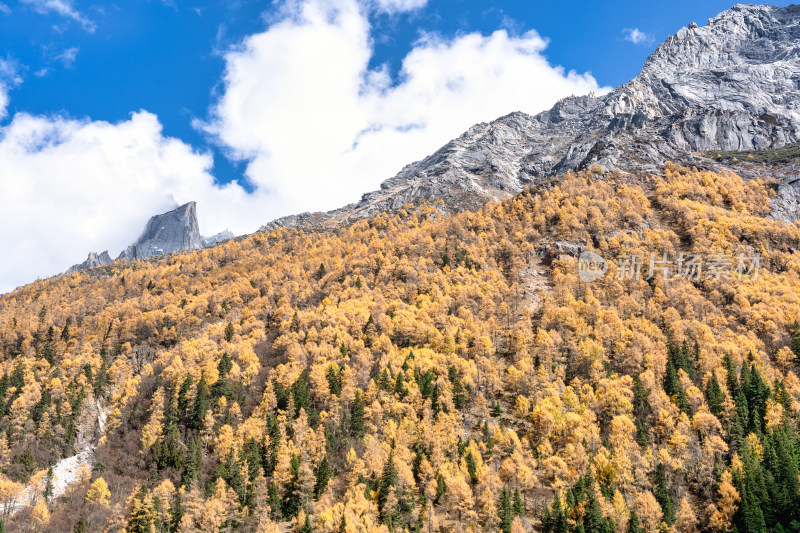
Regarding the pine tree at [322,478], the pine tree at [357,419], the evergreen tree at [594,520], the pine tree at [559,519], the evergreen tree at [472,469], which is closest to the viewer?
the evergreen tree at [594,520]

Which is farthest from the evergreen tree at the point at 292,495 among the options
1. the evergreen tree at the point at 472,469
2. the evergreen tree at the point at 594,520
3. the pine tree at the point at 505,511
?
the evergreen tree at the point at 594,520

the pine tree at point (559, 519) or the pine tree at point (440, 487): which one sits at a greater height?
the pine tree at point (440, 487)

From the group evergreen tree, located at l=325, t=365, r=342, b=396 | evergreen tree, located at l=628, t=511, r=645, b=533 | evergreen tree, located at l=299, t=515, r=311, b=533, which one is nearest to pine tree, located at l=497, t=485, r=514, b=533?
evergreen tree, located at l=628, t=511, r=645, b=533

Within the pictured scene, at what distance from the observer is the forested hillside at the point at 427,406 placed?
88.9 m

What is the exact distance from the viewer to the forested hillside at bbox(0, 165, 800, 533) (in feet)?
292

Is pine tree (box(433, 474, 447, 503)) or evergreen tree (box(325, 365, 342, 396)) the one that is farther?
evergreen tree (box(325, 365, 342, 396))

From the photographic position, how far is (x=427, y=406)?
112625 mm

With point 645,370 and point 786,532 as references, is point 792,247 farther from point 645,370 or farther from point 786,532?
point 786,532

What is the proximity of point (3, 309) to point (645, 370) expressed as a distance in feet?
794

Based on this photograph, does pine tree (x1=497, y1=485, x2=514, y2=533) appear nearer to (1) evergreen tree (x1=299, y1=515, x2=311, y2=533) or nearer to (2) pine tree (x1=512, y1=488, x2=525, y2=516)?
(2) pine tree (x1=512, y1=488, x2=525, y2=516)

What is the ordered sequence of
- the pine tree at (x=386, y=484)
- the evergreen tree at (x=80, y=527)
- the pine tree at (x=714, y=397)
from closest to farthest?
the evergreen tree at (x=80, y=527) < the pine tree at (x=386, y=484) < the pine tree at (x=714, y=397)

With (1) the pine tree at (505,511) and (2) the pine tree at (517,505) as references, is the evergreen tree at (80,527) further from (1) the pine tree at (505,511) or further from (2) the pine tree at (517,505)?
(2) the pine tree at (517,505)

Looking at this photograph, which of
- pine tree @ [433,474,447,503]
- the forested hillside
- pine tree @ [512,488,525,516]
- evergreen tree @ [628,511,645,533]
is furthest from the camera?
pine tree @ [433,474,447,503]

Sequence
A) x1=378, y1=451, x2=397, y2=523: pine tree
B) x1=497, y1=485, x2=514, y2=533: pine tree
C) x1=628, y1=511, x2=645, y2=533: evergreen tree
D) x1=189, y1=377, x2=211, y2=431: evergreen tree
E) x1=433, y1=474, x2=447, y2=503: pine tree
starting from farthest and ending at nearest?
x1=189, y1=377, x2=211, y2=431: evergreen tree < x1=433, y1=474, x2=447, y2=503: pine tree < x1=378, y1=451, x2=397, y2=523: pine tree < x1=497, y1=485, x2=514, y2=533: pine tree < x1=628, y1=511, x2=645, y2=533: evergreen tree
